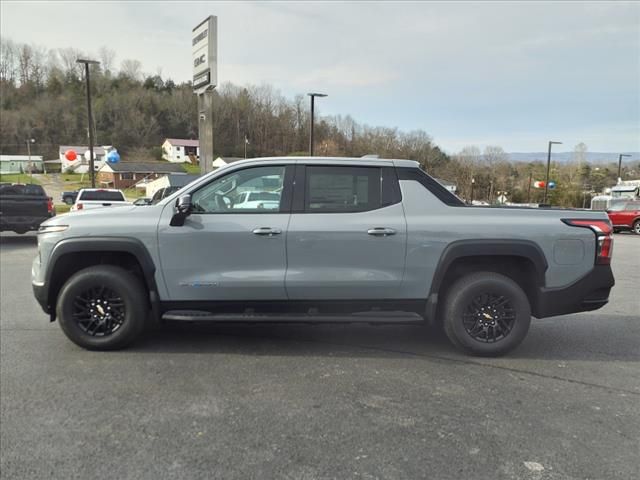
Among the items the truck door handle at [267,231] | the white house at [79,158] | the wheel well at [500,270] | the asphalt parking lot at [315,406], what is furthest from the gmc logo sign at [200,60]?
the white house at [79,158]

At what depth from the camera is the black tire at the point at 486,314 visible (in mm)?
4332

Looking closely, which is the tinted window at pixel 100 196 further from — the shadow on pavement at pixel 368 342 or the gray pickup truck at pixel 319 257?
the gray pickup truck at pixel 319 257

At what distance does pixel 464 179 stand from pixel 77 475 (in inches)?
2071

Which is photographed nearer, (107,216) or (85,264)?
(107,216)

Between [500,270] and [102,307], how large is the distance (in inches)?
149

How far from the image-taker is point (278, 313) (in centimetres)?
438

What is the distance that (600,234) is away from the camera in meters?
4.35

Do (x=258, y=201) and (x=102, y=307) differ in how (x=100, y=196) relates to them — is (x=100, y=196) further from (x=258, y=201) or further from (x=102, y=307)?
(x=258, y=201)

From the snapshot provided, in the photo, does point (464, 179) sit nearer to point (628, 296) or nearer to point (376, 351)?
point (628, 296)

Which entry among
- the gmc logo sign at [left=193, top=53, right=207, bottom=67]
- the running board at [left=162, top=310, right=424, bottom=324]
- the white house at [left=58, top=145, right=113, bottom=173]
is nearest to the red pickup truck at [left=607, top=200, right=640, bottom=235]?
the gmc logo sign at [left=193, top=53, right=207, bottom=67]

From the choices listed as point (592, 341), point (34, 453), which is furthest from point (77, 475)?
point (592, 341)

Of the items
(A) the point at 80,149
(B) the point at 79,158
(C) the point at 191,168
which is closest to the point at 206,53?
(C) the point at 191,168

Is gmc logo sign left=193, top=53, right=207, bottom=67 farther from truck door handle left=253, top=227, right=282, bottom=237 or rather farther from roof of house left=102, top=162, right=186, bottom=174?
roof of house left=102, top=162, right=186, bottom=174

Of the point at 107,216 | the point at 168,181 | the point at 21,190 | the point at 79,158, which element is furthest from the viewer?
the point at 79,158
